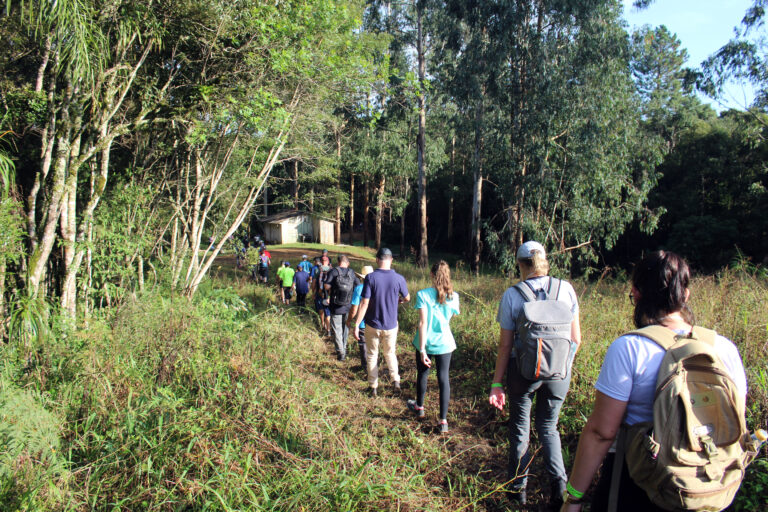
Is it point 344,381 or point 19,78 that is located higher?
point 19,78

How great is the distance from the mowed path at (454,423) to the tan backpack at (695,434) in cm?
150

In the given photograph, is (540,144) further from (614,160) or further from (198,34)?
(198,34)

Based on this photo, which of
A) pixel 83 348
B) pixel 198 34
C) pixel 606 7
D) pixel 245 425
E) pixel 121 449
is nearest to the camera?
pixel 121 449

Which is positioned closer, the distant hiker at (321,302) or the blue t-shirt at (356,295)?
the blue t-shirt at (356,295)

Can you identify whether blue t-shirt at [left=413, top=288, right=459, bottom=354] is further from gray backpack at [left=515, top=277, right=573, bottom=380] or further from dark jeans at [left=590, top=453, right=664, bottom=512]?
dark jeans at [left=590, top=453, right=664, bottom=512]

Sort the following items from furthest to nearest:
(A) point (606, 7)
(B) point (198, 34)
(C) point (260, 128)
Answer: (A) point (606, 7), (C) point (260, 128), (B) point (198, 34)

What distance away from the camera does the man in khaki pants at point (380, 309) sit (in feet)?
16.3

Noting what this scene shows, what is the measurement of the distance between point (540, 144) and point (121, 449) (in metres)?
12.7

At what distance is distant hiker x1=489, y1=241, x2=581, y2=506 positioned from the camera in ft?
8.65

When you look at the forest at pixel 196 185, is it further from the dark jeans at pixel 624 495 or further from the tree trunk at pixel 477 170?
the tree trunk at pixel 477 170

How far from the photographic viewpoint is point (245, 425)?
11.0 feet

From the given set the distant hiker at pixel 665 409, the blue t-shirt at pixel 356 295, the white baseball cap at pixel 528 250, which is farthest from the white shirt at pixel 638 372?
the blue t-shirt at pixel 356 295

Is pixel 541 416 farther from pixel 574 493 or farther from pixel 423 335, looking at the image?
pixel 423 335

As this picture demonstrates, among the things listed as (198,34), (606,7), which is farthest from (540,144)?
(198,34)
